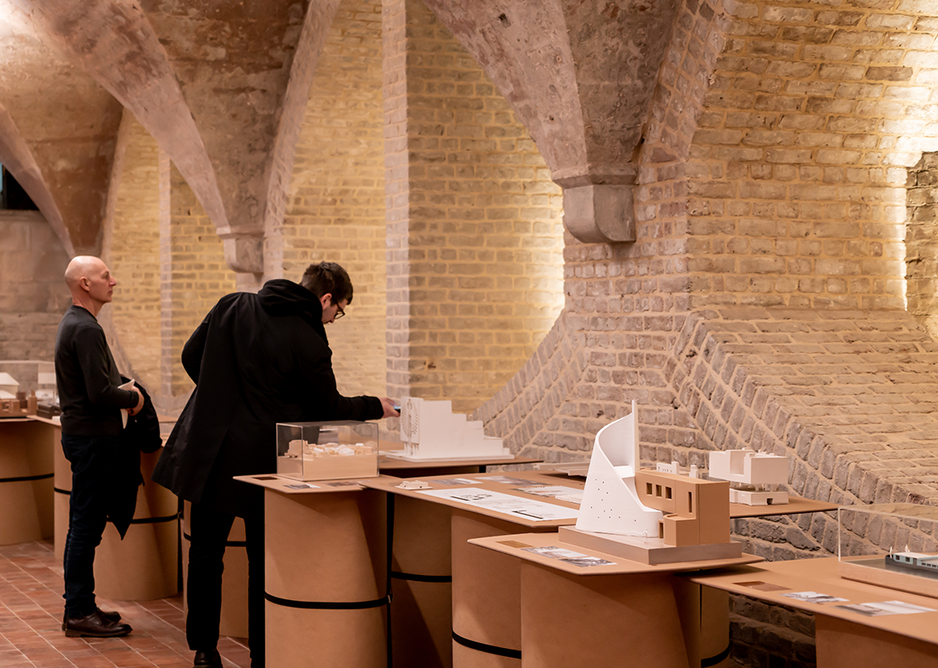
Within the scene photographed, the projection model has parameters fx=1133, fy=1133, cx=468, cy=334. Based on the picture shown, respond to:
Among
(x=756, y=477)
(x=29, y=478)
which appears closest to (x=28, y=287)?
(x=29, y=478)

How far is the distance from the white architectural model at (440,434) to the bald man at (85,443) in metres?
1.41

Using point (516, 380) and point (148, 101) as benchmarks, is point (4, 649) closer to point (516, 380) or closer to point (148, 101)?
point (516, 380)

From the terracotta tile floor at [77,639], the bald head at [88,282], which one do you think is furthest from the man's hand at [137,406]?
the terracotta tile floor at [77,639]

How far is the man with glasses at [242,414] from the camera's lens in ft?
15.2

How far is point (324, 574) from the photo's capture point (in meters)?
4.32

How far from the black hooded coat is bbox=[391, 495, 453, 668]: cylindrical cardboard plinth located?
58 cm

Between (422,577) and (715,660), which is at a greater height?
(422,577)

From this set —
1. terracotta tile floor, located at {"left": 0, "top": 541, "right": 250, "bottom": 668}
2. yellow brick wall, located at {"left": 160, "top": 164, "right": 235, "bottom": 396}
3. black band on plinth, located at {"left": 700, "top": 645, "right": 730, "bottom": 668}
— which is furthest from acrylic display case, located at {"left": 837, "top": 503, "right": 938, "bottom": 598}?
yellow brick wall, located at {"left": 160, "top": 164, "right": 235, "bottom": 396}

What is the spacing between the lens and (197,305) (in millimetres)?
12641

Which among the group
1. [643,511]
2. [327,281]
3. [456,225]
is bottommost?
[643,511]

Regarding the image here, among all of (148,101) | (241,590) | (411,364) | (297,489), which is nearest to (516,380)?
A: (411,364)

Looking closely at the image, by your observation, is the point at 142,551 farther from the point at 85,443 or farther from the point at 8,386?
the point at 8,386

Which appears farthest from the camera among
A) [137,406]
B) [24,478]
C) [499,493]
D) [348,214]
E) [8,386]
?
[348,214]

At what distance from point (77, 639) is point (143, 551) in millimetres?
847
